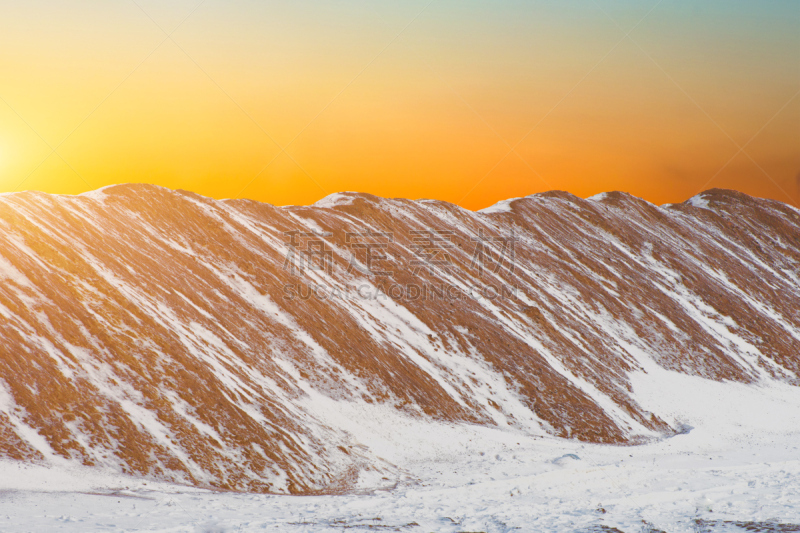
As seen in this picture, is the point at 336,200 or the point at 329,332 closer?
the point at 329,332

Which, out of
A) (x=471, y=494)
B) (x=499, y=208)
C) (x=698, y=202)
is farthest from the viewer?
(x=698, y=202)

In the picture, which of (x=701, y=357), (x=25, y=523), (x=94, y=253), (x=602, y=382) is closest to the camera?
(x=25, y=523)

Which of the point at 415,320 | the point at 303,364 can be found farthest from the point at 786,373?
the point at 303,364

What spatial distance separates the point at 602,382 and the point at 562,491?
18.9 meters

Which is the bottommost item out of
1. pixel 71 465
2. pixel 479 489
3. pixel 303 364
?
pixel 71 465

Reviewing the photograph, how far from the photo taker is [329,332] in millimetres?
33969

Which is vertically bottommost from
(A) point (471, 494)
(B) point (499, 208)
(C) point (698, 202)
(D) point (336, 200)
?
(A) point (471, 494)

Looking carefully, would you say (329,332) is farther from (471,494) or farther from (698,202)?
(698,202)

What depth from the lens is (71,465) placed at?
18484 millimetres

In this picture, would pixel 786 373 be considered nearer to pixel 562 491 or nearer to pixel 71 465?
pixel 562 491

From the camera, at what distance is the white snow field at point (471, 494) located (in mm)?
16016

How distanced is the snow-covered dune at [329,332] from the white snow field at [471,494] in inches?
38.5

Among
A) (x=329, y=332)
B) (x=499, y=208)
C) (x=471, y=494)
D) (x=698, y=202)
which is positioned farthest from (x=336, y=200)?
(x=698, y=202)

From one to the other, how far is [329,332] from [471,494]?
15612 mm
